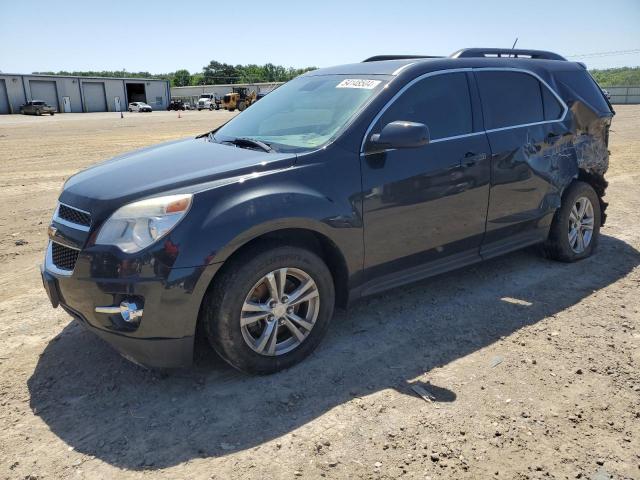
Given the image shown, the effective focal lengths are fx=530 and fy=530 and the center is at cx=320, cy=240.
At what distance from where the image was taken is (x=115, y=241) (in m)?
2.94

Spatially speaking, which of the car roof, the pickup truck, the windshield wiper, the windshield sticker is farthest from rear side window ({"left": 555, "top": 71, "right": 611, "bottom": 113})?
the pickup truck

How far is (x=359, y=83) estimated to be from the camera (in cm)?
406

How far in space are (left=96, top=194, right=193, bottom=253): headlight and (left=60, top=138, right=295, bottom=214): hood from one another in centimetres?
8

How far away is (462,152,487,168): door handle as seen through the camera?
4160mm

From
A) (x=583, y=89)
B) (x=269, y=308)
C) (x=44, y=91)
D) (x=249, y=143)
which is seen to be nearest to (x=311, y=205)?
(x=269, y=308)

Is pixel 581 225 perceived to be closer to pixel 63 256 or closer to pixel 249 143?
pixel 249 143

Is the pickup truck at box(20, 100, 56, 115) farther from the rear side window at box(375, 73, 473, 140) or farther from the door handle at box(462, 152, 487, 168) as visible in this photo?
the door handle at box(462, 152, 487, 168)

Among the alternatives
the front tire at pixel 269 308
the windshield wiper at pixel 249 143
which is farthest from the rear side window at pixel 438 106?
the front tire at pixel 269 308

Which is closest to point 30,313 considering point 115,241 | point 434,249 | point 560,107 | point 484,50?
point 115,241

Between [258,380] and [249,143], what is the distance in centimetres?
167

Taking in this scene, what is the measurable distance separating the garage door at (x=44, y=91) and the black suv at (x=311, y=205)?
215 feet

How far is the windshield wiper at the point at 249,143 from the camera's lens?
368 cm

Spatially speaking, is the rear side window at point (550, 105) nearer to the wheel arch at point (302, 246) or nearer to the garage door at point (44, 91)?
A: the wheel arch at point (302, 246)

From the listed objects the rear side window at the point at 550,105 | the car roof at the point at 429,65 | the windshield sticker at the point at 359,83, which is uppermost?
the car roof at the point at 429,65
